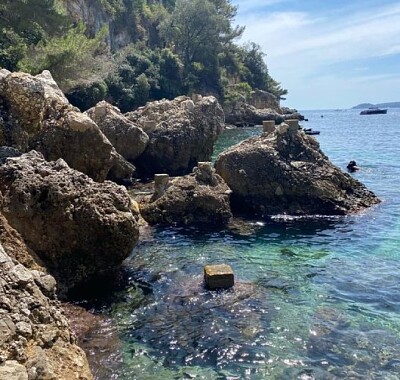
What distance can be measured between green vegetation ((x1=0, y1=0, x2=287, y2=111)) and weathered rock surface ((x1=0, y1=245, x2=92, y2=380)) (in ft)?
96.7

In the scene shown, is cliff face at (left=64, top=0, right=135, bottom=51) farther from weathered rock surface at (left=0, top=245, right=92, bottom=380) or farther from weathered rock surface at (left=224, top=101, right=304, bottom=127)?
weathered rock surface at (left=0, top=245, right=92, bottom=380)

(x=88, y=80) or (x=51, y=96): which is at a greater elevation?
(x=88, y=80)

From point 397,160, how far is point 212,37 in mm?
46579

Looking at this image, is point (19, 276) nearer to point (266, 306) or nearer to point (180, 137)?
point (266, 306)

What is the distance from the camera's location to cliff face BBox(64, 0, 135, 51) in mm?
59409

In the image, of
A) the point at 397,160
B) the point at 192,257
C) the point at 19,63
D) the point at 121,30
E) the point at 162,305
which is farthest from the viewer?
the point at 121,30

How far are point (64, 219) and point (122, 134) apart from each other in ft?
46.9

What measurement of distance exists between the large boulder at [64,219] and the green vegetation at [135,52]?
25.1 metres

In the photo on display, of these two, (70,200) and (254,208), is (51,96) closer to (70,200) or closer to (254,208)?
(70,200)

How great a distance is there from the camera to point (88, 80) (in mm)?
39438

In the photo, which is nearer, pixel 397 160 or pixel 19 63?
pixel 19 63

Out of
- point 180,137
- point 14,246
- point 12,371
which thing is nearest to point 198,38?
point 180,137

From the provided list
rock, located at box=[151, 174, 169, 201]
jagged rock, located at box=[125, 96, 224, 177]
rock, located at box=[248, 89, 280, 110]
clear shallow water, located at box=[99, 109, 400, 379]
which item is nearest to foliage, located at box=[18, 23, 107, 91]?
jagged rock, located at box=[125, 96, 224, 177]

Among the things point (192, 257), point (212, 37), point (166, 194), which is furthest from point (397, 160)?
point (212, 37)
